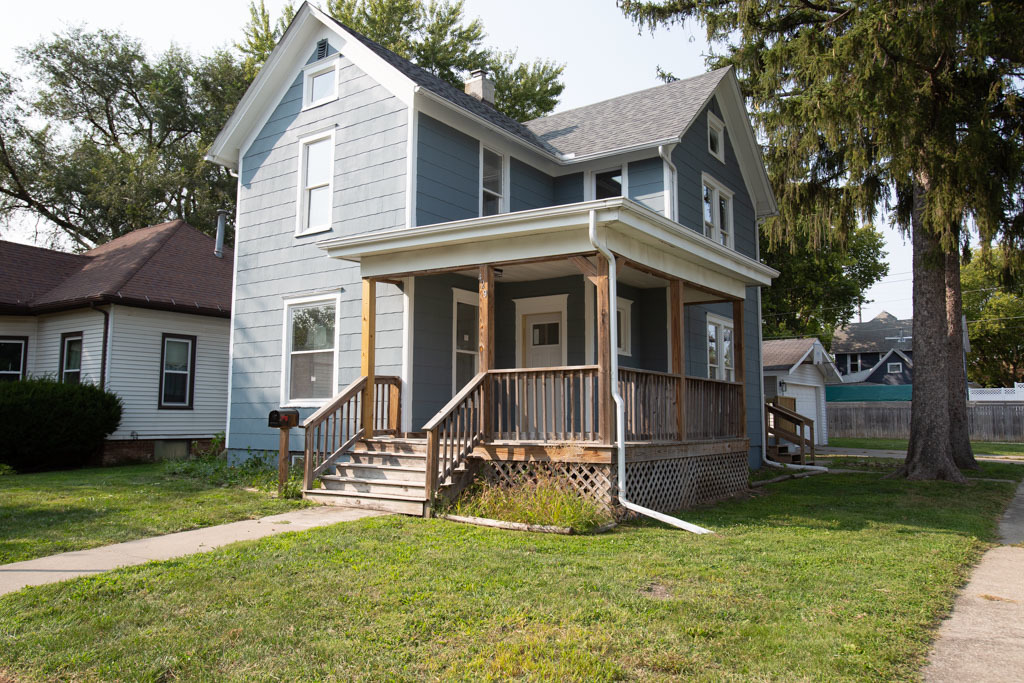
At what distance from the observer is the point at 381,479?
899 centimetres

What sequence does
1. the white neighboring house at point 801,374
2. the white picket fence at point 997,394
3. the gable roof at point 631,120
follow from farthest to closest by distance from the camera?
the white picket fence at point 997,394, the white neighboring house at point 801,374, the gable roof at point 631,120

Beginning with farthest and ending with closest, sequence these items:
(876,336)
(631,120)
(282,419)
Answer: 1. (876,336)
2. (631,120)
3. (282,419)

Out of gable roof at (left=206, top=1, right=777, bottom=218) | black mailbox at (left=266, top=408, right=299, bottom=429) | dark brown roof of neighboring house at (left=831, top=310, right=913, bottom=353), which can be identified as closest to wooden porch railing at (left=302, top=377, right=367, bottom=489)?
black mailbox at (left=266, top=408, right=299, bottom=429)

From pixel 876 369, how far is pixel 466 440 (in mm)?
46062

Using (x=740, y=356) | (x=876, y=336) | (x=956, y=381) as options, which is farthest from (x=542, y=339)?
(x=876, y=336)

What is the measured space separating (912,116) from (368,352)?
30.5 feet

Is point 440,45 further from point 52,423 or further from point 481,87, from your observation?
point 52,423

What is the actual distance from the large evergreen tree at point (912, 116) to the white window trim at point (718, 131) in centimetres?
86

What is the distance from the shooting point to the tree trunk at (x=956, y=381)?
16.0 metres

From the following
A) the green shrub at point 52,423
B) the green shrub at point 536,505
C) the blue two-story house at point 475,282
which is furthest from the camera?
the green shrub at point 52,423

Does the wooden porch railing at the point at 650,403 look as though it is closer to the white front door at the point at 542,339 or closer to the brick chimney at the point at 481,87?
the white front door at the point at 542,339

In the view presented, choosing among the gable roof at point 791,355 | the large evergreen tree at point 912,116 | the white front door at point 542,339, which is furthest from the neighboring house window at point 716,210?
the gable roof at point 791,355

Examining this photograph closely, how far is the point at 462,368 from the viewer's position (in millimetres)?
11445

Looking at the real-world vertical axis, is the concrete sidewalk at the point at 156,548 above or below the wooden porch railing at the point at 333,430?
below
